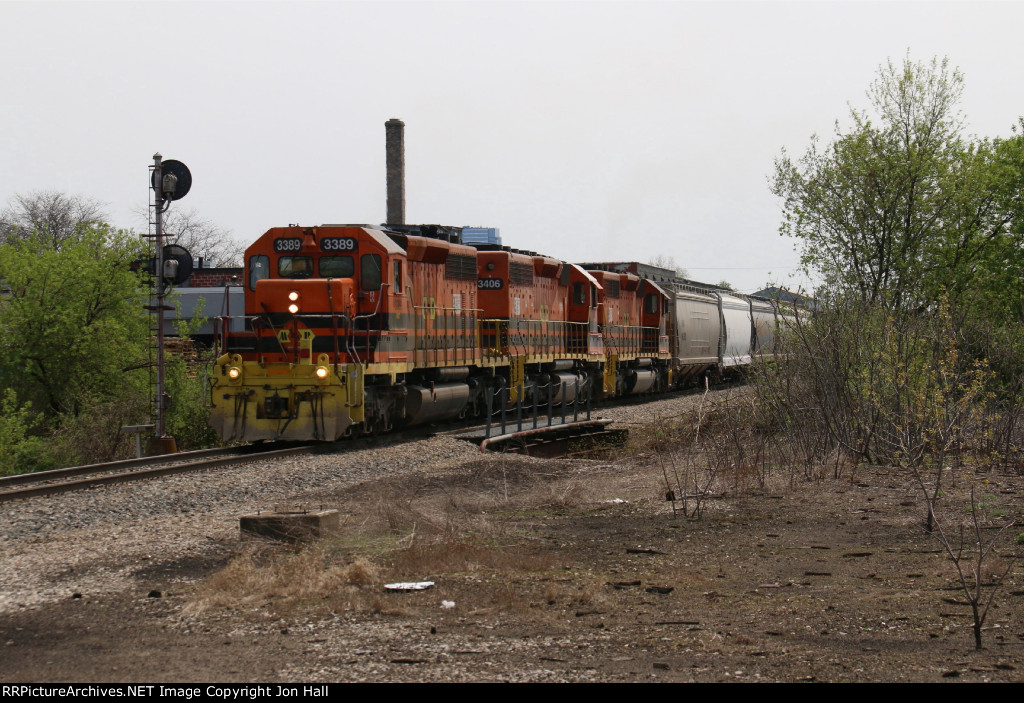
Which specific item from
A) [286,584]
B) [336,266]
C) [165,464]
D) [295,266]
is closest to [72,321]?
[295,266]

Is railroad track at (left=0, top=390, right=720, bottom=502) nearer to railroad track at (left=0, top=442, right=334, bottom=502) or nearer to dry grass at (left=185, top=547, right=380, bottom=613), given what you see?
railroad track at (left=0, top=442, right=334, bottom=502)

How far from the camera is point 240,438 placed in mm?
15898

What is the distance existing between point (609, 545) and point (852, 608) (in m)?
2.69

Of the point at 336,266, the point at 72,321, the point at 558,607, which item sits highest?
the point at 336,266

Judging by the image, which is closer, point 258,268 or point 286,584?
point 286,584

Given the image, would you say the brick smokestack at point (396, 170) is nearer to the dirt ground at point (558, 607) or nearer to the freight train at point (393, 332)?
the freight train at point (393, 332)

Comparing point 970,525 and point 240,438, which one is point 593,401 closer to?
point 240,438

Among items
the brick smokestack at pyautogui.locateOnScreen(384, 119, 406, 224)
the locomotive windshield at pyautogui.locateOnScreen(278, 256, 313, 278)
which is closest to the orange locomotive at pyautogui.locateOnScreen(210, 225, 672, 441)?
the locomotive windshield at pyautogui.locateOnScreen(278, 256, 313, 278)

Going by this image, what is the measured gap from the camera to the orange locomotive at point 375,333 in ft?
52.1

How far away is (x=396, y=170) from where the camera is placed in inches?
1692

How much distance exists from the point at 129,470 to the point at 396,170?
30.1 metres

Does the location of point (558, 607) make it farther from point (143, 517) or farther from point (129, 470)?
point (129, 470)

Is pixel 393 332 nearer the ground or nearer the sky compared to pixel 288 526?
nearer the sky
